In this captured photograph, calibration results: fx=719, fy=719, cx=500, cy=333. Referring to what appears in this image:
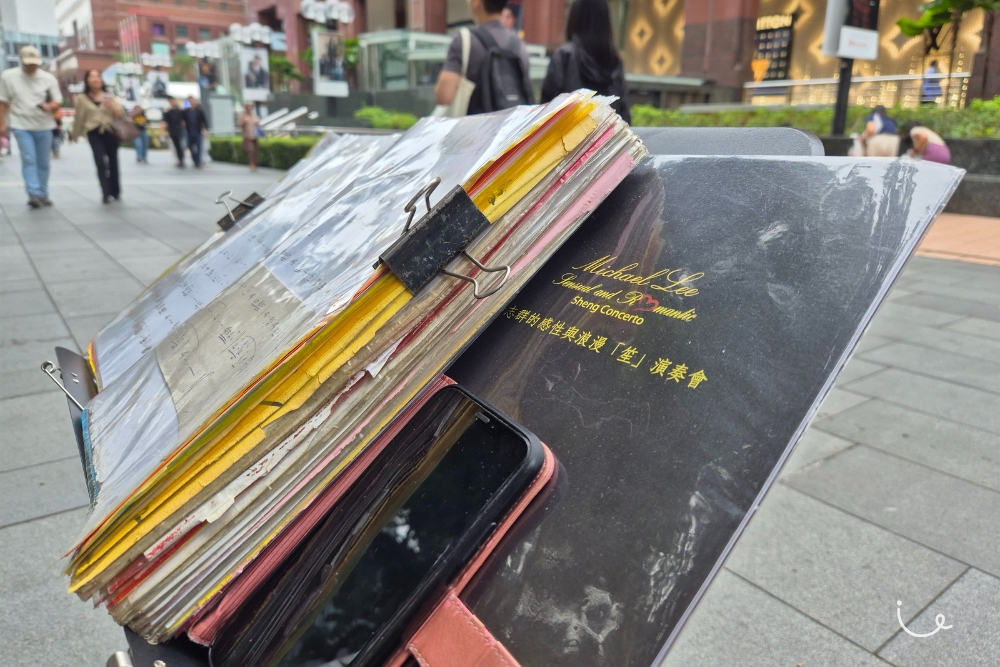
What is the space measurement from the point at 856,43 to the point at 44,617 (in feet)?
35.2

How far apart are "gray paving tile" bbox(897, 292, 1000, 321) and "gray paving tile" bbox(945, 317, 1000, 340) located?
0.13 metres

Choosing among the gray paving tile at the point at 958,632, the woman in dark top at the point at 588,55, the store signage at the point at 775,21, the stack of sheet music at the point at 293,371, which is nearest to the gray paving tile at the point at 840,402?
the gray paving tile at the point at 958,632

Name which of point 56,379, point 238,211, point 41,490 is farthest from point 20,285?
point 56,379

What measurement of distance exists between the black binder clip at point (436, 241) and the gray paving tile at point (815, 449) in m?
2.14

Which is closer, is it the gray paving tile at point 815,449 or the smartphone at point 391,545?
the smartphone at point 391,545

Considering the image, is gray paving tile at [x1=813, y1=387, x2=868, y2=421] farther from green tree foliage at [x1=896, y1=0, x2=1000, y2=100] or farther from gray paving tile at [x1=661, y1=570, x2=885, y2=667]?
green tree foliage at [x1=896, y1=0, x2=1000, y2=100]

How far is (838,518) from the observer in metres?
2.27

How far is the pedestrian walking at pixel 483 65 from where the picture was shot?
3.70 meters

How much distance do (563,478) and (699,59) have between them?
929 inches

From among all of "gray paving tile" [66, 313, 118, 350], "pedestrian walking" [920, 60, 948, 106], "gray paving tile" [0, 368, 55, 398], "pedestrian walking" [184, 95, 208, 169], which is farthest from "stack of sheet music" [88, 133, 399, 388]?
"pedestrian walking" [184, 95, 208, 169]

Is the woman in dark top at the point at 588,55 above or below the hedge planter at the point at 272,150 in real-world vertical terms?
above

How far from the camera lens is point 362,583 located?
0.78 meters

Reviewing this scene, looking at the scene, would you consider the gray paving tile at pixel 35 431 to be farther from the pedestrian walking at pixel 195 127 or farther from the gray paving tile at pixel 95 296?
the pedestrian walking at pixel 195 127

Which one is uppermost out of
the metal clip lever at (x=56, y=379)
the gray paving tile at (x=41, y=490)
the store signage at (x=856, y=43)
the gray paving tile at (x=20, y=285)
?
the store signage at (x=856, y=43)
